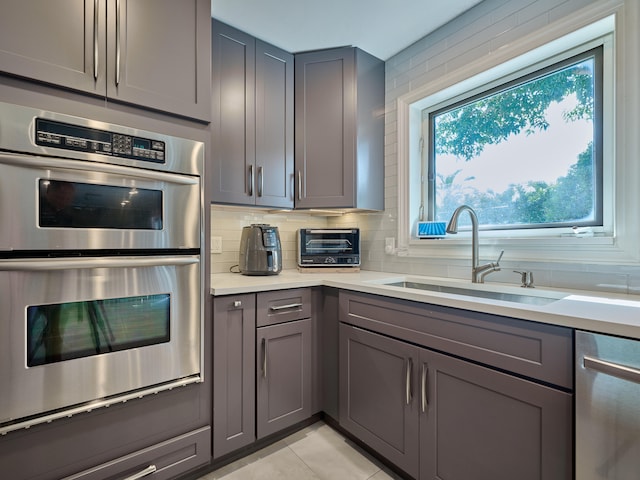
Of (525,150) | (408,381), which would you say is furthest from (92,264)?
(525,150)

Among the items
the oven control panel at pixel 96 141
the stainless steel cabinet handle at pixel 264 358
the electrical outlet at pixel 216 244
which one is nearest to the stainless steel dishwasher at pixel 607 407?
the stainless steel cabinet handle at pixel 264 358

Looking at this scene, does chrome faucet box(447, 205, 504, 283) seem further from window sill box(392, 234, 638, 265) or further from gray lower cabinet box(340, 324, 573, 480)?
gray lower cabinet box(340, 324, 573, 480)

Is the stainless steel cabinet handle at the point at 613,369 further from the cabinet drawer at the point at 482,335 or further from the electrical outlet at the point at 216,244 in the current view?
the electrical outlet at the point at 216,244

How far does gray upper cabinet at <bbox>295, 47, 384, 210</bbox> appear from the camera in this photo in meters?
2.11

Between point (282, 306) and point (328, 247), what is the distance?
663 mm

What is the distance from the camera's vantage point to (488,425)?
113 centimetres

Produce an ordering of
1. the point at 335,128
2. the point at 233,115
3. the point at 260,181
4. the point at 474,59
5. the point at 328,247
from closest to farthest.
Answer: the point at 474,59 < the point at 233,115 < the point at 260,181 < the point at 335,128 < the point at 328,247

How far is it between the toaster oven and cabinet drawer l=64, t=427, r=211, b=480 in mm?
1168

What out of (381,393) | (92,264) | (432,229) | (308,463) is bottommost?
(308,463)

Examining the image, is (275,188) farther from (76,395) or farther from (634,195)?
(634,195)

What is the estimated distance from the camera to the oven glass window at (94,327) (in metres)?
1.09

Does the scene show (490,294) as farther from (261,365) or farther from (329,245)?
(261,365)

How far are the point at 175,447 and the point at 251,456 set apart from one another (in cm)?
46

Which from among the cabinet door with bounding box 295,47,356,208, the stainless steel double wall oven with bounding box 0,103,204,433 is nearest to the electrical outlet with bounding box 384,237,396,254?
the cabinet door with bounding box 295,47,356,208
